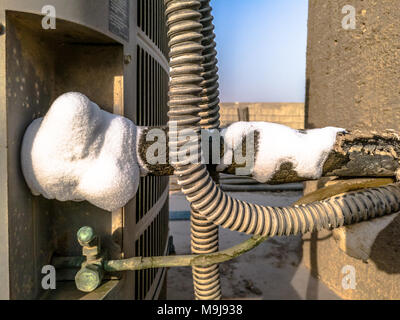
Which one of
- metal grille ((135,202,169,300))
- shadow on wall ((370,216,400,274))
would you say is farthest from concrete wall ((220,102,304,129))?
shadow on wall ((370,216,400,274))

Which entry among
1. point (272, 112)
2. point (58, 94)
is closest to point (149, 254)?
A: point (58, 94)

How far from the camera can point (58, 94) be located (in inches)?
47.8

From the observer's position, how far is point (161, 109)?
2189 millimetres

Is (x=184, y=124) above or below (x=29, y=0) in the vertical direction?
below

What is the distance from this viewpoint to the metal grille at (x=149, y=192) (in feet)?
5.37

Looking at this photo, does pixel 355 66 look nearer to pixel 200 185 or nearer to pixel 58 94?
pixel 200 185

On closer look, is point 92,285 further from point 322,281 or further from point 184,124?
point 322,281

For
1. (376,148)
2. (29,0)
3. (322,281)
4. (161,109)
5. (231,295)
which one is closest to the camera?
(29,0)

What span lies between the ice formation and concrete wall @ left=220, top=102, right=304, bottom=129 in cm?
847

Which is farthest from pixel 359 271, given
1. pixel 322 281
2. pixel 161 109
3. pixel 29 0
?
pixel 29 0

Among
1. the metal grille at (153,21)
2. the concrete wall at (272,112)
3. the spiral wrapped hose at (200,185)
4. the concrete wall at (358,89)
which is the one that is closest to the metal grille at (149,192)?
the metal grille at (153,21)

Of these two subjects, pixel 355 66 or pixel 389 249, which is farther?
pixel 355 66

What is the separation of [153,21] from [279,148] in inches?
54.9

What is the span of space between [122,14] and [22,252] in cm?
108
